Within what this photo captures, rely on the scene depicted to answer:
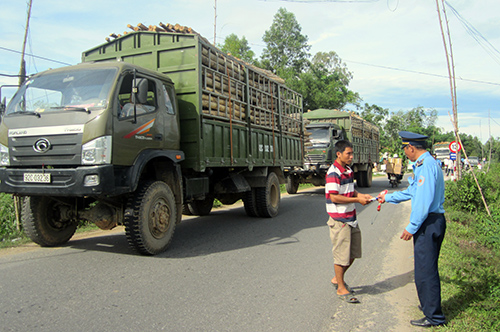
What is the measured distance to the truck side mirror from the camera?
5.15 m

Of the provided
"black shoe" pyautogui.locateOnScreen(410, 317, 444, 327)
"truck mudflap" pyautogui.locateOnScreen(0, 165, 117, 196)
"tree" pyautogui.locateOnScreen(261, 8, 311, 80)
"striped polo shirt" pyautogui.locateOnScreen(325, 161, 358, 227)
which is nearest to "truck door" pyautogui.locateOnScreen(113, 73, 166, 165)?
"truck mudflap" pyautogui.locateOnScreen(0, 165, 117, 196)

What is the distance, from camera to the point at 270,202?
9414 millimetres

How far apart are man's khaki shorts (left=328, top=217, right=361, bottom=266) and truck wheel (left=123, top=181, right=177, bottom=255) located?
263 centimetres

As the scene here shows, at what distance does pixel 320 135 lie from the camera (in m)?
14.7

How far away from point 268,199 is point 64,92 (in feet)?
17.6

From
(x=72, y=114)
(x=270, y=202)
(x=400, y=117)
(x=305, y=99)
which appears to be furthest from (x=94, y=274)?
(x=400, y=117)

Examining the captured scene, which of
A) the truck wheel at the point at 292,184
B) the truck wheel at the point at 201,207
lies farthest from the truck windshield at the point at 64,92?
the truck wheel at the point at 292,184

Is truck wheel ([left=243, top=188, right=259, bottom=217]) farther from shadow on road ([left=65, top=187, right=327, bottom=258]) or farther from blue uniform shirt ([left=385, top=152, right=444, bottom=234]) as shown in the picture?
blue uniform shirt ([left=385, top=152, right=444, bottom=234])

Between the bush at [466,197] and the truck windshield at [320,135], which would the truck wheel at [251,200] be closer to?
the bush at [466,197]

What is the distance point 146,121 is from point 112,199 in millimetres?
1217

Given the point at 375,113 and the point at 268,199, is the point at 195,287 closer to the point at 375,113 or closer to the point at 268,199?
the point at 268,199

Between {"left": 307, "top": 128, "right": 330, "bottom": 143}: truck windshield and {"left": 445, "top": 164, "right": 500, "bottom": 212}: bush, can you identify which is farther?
{"left": 307, "top": 128, "right": 330, "bottom": 143}: truck windshield

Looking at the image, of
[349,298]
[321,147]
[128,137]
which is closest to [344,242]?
[349,298]

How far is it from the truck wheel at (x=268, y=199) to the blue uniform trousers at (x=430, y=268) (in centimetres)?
593
